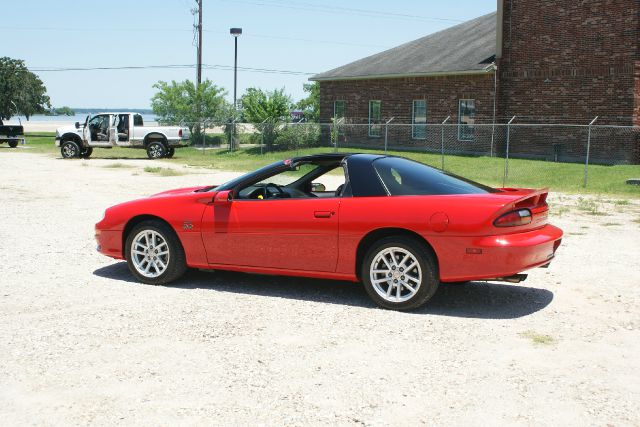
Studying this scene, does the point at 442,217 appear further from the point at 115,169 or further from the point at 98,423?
the point at 115,169

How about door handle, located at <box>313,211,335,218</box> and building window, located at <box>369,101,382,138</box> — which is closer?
door handle, located at <box>313,211,335,218</box>

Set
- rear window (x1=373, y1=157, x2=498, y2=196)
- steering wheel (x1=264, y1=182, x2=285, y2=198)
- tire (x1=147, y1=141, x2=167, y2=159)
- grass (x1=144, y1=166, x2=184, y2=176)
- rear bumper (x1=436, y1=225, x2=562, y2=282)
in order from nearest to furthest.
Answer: rear bumper (x1=436, y1=225, x2=562, y2=282)
rear window (x1=373, y1=157, x2=498, y2=196)
steering wheel (x1=264, y1=182, x2=285, y2=198)
grass (x1=144, y1=166, x2=184, y2=176)
tire (x1=147, y1=141, x2=167, y2=159)

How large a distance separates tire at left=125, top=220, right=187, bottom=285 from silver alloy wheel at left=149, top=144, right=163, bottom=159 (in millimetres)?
25842

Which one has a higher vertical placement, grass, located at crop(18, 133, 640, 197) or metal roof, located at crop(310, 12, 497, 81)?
metal roof, located at crop(310, 12, 497, 81)

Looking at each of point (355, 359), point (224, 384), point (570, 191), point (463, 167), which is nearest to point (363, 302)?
point (355, 359)

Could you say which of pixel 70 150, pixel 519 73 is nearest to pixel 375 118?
pixel 519 73

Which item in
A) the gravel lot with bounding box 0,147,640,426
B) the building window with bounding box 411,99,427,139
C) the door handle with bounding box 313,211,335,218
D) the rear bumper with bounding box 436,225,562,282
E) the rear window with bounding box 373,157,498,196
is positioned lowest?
the gravel lot with bounding box 0,147,640,426

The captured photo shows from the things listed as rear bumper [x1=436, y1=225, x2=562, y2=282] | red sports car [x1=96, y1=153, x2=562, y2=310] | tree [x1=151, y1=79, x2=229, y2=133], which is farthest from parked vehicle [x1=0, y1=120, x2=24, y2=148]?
rear bumper [x1=436, y1=225, x2=562, y2=282]

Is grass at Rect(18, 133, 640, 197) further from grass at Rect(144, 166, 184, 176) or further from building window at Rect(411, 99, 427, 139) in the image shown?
grass at Rect(144, 166, 184, 176)

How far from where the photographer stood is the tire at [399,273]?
21.9 feet

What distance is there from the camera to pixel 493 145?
1192 inches

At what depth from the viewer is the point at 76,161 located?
31.7 metres

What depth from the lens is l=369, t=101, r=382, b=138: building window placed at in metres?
36.6

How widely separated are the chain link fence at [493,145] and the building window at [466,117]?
0.18 ft
